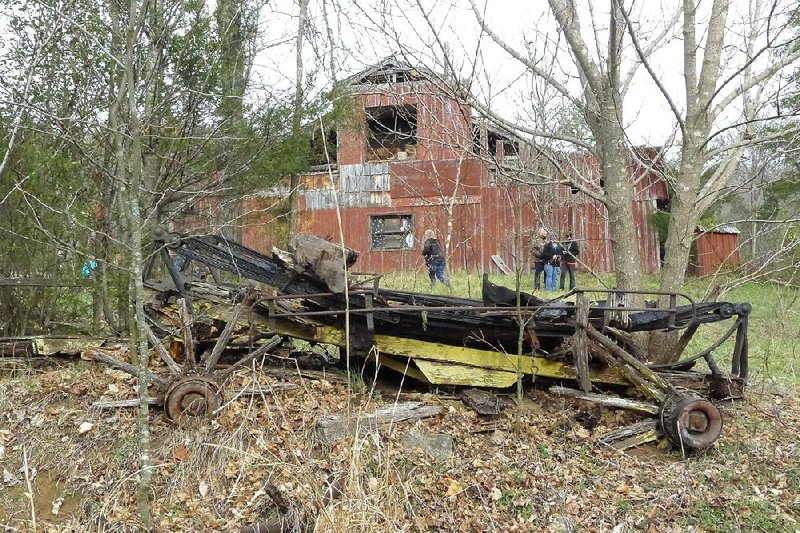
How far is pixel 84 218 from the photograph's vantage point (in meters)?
7.50

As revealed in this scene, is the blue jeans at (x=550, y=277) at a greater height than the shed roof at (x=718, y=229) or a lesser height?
lesser

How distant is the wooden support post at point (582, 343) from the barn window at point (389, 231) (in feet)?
48.3

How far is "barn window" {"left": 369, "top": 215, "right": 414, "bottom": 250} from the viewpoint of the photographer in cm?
2044

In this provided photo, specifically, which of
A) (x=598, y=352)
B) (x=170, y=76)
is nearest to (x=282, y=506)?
(x=598, y=352)

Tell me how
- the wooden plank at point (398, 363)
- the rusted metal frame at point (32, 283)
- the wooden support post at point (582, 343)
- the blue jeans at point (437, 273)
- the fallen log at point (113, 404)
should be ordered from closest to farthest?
the fallen log at point (113, 404)
the wooden support post at point (582, 343)
the wooden plank at point (398, 363)
the rusted metal frame at point (32, 283)
the blue jeans at point (437, 273)

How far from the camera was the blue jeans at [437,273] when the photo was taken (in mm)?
13727

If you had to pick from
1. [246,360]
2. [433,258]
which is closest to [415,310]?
[246,360]

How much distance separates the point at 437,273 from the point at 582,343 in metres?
8.58

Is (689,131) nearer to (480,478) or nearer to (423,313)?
(423,313)

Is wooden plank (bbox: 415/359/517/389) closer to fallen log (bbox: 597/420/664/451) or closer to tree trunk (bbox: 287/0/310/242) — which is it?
fallen log (bbox: 597/420/664/451)

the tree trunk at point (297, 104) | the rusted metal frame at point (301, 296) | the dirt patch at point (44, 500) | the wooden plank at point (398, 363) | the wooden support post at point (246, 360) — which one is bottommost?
the dirt patch at point (44, 500)

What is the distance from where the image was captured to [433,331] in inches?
243

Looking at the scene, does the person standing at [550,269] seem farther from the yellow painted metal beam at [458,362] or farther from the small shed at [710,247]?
the small shed at [710,247]

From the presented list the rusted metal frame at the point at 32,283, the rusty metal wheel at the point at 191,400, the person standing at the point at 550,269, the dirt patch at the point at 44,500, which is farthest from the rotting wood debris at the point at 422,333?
the person standing at the point at 550,269
